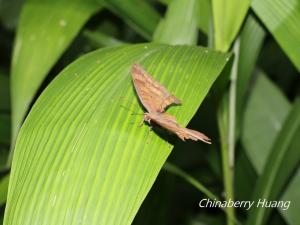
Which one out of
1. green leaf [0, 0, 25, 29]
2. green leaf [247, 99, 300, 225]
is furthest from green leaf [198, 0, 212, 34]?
green leaf [0, 0, 25, 29]

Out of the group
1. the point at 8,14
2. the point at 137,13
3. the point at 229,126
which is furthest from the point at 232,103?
the point at 8,14

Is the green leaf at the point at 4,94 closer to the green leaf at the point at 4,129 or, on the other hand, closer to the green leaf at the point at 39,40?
the green leaf at the point at 4,129

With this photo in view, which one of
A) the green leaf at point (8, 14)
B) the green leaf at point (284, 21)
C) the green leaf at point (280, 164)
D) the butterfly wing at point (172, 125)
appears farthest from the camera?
the green leaf at point (8, 14)

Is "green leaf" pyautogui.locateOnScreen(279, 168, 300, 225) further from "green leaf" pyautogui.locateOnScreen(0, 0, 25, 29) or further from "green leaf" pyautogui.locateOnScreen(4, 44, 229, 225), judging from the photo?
"green leaf" pyautogui.locateOnScreen(0, 0, 25, 29)

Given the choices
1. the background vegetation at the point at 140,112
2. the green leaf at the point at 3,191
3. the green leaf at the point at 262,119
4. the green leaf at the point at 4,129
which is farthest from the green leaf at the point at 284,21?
the green leaf at the point at 4,129

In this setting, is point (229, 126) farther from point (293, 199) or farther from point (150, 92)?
point (150, 92)

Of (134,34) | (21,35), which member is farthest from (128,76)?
(134,34)

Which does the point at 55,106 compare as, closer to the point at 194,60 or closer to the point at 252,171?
the point at 194,60
